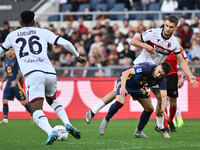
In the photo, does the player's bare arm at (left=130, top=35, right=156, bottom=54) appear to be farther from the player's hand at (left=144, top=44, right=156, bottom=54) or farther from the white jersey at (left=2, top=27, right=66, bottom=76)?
the white jersey at (left=2, top=27, right=66, bottom=76)

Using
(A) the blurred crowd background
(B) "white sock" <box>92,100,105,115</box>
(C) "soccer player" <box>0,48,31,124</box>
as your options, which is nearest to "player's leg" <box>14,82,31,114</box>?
(C) "soccer player" <box>0,48,31,124</box>

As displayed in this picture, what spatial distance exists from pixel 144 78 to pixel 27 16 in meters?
2.46

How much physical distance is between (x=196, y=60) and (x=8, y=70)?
653 cm

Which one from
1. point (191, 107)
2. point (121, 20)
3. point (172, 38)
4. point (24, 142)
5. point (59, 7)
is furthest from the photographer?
point (59, 7)

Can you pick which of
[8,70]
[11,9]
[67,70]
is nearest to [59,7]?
[11,9]

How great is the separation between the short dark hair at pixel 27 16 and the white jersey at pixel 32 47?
13cm

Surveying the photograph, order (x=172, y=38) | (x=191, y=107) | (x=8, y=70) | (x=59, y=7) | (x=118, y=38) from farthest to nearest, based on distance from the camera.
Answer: (x=59, y=7)
(x=118, y=38)
(x=191, y=107)
(x=8, y=70)
(x=172, y=38)

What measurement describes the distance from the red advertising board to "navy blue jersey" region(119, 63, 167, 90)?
731cm

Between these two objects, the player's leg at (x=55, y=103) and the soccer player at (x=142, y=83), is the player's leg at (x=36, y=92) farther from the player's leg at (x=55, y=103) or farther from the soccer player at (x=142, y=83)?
the soccer player at (x=142, y=83)

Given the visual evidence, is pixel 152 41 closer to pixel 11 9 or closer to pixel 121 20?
pixel 121 20

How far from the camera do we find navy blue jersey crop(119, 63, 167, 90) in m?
9.46

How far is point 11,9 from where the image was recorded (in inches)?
911

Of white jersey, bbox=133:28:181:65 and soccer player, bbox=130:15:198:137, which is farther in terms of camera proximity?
white jersey, bbox=133:28:181:65

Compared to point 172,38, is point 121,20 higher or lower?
lower
